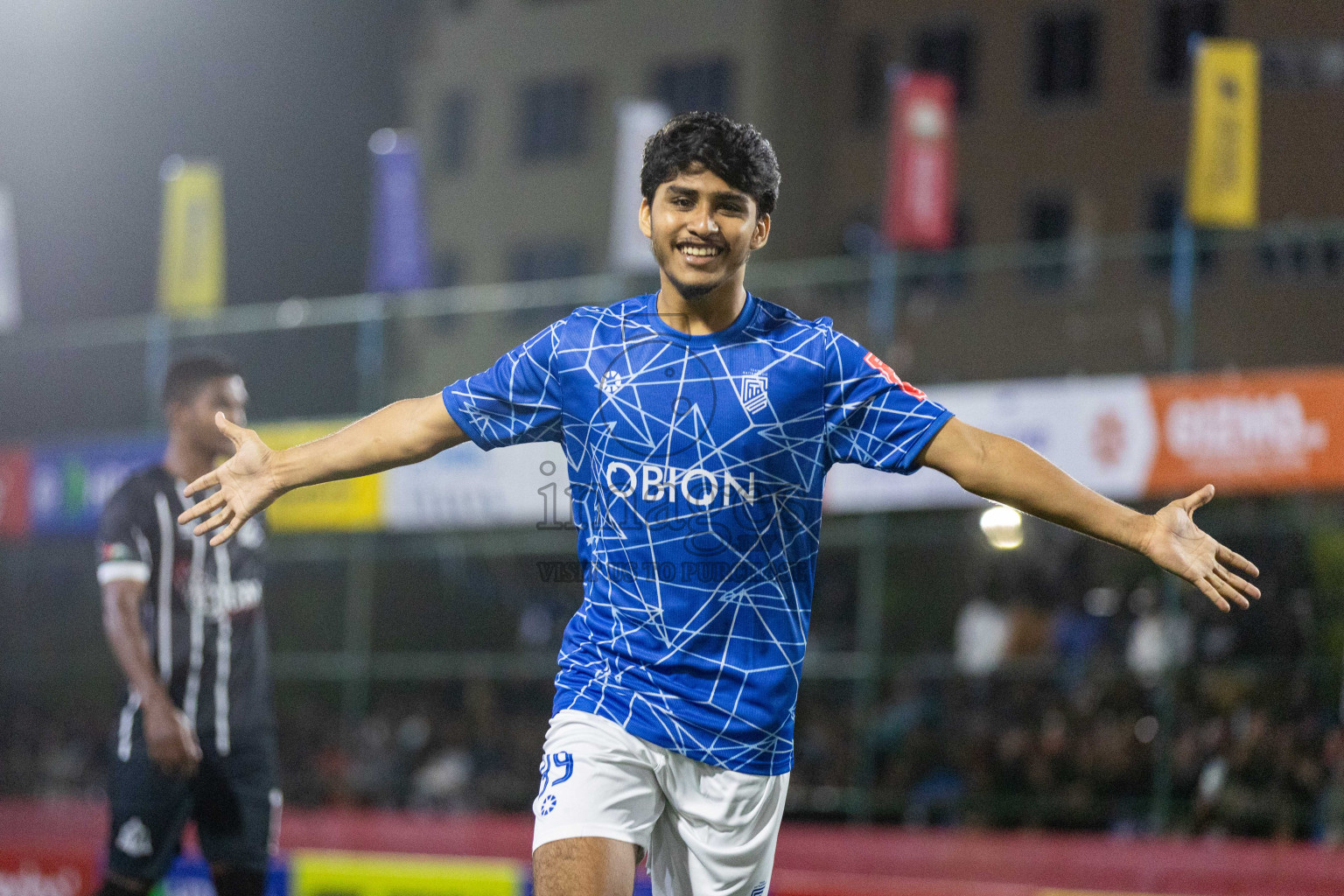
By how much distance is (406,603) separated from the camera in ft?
46.5

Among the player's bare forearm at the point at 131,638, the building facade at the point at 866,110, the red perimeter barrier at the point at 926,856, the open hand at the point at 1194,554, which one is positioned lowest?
the red perimeter barrier at the point at 926,856

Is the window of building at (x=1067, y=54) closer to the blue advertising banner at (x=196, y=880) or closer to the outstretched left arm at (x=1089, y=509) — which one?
the blue advertising banner at (x=196, y=880)

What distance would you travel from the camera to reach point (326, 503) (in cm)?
1312

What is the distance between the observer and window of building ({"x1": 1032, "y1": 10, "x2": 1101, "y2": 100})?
28.7 metres

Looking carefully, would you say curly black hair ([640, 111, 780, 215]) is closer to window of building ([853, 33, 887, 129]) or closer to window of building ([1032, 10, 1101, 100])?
window of building ([1032, 10, 1101, 100])

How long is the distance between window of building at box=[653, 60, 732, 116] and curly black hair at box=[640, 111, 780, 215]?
27.9 m

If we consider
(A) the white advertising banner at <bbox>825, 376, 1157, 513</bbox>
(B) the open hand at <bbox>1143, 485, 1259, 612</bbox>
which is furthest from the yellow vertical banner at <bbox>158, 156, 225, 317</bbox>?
(B) the open hand at <bbox>1143, 485, 1259, 612</bbox>

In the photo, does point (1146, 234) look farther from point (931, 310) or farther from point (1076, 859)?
point (1076, 859)

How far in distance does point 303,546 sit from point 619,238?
14.7 ft

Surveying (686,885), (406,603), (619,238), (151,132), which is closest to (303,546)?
(406,603)

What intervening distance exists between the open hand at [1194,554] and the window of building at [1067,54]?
26.8 m

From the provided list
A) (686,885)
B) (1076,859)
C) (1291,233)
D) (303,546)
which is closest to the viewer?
(686,885)

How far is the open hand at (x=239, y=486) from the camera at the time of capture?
3592mm

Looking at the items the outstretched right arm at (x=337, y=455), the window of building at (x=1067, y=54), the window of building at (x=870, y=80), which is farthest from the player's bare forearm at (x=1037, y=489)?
the window of building at (x=870, y=80)
